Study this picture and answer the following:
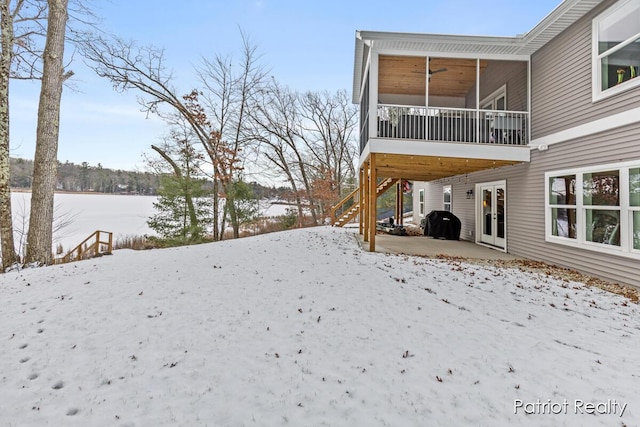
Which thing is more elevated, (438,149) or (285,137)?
(285,137)

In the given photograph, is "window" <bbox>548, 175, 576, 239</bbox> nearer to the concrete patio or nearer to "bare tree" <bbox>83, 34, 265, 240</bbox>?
the concrete patio

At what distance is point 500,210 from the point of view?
8.73 metres

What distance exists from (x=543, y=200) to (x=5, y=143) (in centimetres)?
1252

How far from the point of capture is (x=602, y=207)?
5.38 m

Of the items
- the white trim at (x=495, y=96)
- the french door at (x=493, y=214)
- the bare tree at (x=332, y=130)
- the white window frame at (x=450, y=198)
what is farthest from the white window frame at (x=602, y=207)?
the bare tree at (x=332, y=130)

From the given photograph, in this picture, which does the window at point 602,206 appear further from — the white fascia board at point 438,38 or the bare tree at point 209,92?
the bare tree at point 209,92

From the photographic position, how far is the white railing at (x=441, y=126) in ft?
23.5

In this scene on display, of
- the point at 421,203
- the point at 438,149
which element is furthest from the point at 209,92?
the point at 438,149

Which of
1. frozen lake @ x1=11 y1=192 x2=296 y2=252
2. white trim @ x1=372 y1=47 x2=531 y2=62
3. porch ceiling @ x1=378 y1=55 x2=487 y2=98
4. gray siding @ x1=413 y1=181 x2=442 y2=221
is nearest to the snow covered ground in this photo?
white trim @ x1=372 y1=47 x2=531 y2=62

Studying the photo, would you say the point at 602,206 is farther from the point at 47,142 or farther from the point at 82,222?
the point at 82,222

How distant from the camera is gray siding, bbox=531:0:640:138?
537 centimetres

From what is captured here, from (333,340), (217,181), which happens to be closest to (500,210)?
(333,340)

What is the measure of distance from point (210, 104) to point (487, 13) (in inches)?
606

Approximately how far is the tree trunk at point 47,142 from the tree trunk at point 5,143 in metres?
0.53
